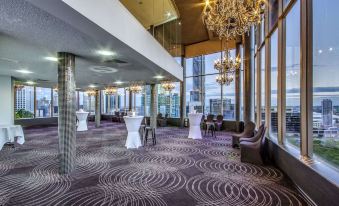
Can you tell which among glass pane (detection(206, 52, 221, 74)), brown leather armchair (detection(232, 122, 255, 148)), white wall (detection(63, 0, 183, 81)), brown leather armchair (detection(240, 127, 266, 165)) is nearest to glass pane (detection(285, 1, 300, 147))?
brown leather armchair (detection(240, 127, 266, 165))

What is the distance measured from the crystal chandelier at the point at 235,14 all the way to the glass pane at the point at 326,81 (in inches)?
35.6

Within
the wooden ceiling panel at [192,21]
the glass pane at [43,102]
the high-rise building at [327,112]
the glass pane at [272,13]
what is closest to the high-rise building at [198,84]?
the wooden ceiling panel at [192,21]

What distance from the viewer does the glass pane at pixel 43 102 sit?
14.4m

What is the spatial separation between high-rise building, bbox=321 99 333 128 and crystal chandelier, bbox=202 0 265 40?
72.6 inches

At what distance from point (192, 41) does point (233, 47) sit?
2584 mm

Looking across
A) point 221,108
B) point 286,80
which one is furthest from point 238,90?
point 286,80

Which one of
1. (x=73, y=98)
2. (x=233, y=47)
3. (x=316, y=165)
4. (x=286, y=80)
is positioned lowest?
(x=316, y=165)

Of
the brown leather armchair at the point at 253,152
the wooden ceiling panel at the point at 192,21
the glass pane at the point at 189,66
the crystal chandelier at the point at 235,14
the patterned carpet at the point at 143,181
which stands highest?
the wooden ceiling panel at the point at 192,21

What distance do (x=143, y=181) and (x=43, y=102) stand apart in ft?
47.5

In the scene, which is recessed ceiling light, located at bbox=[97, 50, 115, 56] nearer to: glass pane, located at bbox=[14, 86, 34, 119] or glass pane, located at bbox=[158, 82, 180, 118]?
glass pane, located at bbox=[158, 82, 180, 118]

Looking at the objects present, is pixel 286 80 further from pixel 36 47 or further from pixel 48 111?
pixel 48 111

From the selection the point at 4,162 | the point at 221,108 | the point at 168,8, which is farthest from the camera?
the point at 221,108

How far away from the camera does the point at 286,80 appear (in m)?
4.46

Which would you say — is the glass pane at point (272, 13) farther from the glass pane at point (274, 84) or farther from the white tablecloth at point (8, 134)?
the white tablecloth at point (8, 134)
